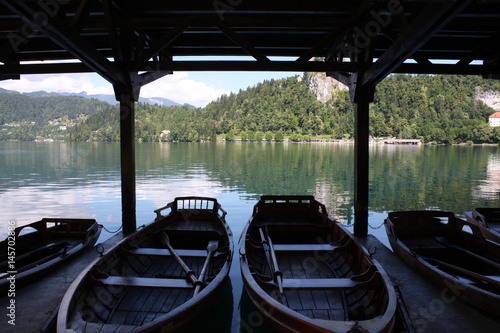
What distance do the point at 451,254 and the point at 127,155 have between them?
606 centimetres

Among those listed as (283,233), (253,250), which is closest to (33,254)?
(253,250)

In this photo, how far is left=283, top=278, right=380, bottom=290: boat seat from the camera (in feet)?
11.2

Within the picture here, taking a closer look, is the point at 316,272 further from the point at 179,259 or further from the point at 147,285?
the point at 147,285

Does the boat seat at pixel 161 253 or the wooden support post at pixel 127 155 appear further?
the wooden support post at pixel 127 155

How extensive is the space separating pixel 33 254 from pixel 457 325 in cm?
590

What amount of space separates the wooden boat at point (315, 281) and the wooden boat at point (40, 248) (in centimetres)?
287

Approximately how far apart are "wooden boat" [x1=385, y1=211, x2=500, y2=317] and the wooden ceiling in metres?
2.82

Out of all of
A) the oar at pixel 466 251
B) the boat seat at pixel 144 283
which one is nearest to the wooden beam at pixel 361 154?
the oar at pixel 466 251

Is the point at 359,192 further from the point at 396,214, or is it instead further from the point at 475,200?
the point at 475,200

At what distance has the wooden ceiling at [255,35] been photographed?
4.73 m

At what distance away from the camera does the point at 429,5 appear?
3.37 m

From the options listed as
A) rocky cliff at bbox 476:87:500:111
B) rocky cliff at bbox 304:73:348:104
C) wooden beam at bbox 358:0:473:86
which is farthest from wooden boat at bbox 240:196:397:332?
rocky cliff at bbox 476:87:500:111

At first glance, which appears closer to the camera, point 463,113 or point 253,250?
point 253,250

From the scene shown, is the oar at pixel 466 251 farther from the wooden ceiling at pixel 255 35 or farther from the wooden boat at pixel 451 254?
the wooden ceiling at pixel 255 35
